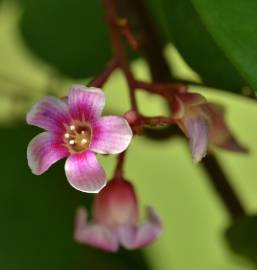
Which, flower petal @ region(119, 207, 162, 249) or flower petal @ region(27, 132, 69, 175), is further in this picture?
flower petal @ region(119, 207, 162, 249)

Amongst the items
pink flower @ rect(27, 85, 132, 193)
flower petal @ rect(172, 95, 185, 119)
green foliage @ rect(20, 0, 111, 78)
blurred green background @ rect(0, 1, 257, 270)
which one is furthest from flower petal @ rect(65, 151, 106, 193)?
green foliage @ rect(20, 0, 111, 78)

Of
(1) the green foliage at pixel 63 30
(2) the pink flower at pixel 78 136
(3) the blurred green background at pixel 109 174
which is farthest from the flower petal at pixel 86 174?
(1) the green foliage at pixel 63 30

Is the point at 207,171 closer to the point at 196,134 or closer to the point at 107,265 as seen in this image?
the point at 107,265

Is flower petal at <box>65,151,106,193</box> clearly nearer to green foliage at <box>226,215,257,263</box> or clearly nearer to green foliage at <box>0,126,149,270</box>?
green foliage at <box>226,215,257,263</box>

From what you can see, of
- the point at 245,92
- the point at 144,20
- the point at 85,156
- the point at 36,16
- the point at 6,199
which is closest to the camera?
the point at 85,156

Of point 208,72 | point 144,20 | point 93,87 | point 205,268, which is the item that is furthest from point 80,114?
point 205,268

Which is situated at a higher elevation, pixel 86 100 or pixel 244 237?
pixel 86 100

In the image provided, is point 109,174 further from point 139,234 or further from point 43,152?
point 43,152

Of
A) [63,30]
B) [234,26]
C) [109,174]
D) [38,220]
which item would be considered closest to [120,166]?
[234,26]
